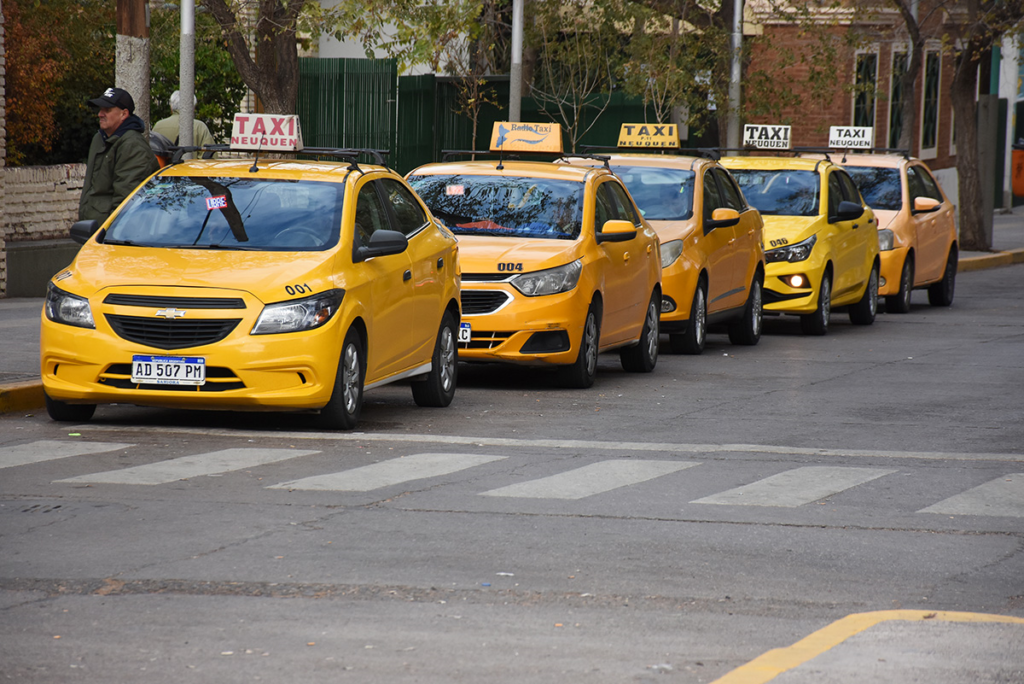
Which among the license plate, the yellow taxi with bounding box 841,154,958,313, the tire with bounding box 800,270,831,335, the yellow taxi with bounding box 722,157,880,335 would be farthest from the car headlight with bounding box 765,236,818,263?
the license plate

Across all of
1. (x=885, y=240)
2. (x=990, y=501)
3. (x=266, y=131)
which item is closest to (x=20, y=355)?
(x=266, y=131)

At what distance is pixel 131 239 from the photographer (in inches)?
446

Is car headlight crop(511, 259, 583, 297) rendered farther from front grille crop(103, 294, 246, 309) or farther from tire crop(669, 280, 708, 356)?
tire crop(669, 280, 708, 356)

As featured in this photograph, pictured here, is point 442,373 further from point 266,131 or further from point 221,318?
point 266,131

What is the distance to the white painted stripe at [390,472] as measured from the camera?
8.80 meters

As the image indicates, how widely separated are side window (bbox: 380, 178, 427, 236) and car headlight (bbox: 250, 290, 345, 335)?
1.60 meters

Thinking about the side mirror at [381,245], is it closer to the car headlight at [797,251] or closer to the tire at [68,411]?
the tire at [68,411]

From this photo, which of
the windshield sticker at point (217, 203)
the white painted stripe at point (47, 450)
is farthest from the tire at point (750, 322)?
the white painted stripe at point (47, 450)

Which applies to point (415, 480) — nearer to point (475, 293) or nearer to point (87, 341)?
point (87, 341)

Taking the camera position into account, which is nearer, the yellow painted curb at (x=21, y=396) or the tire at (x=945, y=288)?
the yellow painted curb at (x=21, y=396)

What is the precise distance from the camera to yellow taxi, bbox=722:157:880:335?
61.1ft

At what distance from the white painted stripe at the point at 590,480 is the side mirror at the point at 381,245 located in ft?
7.03

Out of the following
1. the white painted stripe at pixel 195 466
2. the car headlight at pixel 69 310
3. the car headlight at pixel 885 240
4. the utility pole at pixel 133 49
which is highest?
the utility pole at pixel 133 49

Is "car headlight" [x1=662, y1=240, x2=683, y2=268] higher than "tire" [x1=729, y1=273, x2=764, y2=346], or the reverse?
"car headlight" [x1=662, y1=240, x2=683, y2=268]
